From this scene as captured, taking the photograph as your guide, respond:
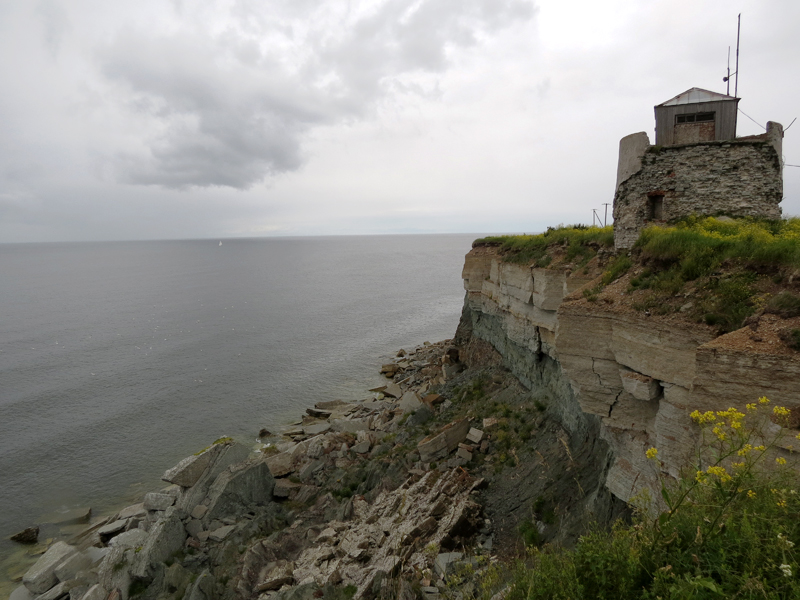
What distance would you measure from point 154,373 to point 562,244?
39.8 meters

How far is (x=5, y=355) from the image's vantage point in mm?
47562

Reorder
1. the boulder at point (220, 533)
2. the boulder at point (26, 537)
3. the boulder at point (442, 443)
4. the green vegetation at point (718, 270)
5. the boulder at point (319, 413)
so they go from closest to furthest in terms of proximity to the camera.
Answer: the green vegetation at point (718, 270), the boulder at point (220, 533), the boulder at point (442, 443), the boulder at point (26, 537), the boulder at point (319, 413)

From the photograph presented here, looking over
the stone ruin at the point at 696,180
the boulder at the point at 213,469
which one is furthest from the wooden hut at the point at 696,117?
the boulder at the point at 213,469

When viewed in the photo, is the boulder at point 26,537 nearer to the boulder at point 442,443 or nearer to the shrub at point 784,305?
the boulder at point 442,443

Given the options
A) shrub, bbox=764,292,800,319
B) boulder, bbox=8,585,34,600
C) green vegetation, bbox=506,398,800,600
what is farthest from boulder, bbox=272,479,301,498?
shrub, bbox=764,292,800,319

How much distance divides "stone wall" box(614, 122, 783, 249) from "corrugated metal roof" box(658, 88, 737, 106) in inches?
97.8

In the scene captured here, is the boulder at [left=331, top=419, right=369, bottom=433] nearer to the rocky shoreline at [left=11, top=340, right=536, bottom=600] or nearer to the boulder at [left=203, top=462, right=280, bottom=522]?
the rocky shoreline at [left=11, top=340, right=536, bottom=600]

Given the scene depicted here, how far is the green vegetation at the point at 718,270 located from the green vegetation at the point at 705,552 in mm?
3891

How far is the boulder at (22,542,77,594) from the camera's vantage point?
18.7 m

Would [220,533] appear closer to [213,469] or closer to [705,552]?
[213,469]

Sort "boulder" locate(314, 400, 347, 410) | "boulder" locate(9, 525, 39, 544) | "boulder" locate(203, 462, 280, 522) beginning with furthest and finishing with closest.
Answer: "boulder" locate(314, 400, 347, 410), "boulder" locate(9, 525, 39, 544), "boulder" locate(203, 462, 280, 522)

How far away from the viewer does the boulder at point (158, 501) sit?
2242 cm

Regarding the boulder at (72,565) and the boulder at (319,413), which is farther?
the boulder at (319,413)

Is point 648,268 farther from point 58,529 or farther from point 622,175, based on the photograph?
point 58,529
